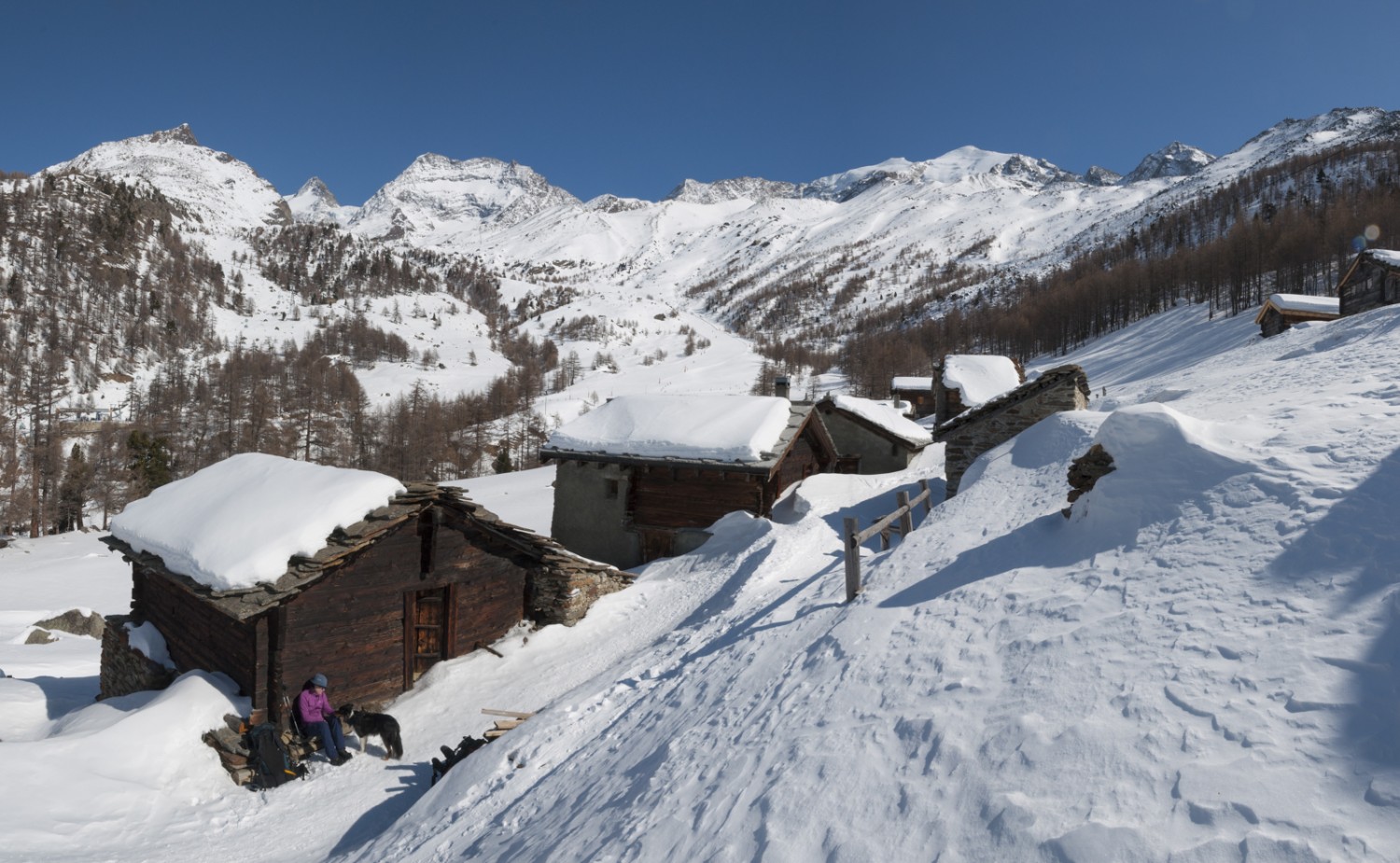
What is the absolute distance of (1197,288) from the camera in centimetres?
8300

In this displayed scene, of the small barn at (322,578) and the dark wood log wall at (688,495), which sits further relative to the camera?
the dark wood log wall at (688,495)

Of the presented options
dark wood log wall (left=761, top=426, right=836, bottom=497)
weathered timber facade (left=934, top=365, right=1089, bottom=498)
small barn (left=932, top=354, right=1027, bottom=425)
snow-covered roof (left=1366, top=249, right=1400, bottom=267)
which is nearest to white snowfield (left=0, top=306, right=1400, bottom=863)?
weathered timber facade (left=934, top=365, right=1089, bottom=498)

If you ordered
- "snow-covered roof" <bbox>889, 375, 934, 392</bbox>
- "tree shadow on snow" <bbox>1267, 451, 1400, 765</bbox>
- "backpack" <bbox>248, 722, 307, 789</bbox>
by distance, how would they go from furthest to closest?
"snow-covered roof" <bbox>889, 375, 934, 392</bbox>, "backpack" <bbox>248, 722, 307, 789</bbox>, "tree shadow on snow" <bbox>1267, 451, 1400, 765</bbox>

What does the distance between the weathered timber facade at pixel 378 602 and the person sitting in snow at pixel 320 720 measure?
0.93 meters

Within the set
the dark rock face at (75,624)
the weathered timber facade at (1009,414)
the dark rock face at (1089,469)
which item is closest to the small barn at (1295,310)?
the weathered timber facade at (1009,414)

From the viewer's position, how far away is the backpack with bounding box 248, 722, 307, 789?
10.5 meters

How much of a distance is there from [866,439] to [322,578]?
22.2 m

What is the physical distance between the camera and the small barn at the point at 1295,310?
127ft

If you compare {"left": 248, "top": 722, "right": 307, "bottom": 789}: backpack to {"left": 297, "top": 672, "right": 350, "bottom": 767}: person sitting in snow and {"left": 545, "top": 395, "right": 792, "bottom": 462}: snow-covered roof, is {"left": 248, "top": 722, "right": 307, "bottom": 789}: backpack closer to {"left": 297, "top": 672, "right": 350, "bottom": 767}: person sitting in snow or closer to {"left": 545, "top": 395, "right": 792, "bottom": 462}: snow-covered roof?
{"left": 297, "top": 672, "right": 350, "bottom": 767}: person sitting in snow

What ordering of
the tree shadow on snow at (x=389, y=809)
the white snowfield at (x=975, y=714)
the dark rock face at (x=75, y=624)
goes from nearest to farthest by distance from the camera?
the white snowfield at (x=975, y=714) < the tree shadow on snow at (x=389, y=809) < the dark rock face at (x=75, y=624)

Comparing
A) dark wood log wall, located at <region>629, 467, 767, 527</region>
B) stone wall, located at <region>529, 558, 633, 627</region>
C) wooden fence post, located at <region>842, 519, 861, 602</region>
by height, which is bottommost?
stone wall, located at <region>529, 558, 633, 627</region>

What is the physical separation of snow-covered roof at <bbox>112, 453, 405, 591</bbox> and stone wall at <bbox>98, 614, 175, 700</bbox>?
231cm

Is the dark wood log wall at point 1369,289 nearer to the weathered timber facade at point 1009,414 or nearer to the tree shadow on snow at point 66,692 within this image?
the weathered timber facade at point 1009,414

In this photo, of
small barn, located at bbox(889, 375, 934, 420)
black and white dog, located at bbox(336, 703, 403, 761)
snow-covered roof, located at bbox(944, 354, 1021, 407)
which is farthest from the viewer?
small barn, located at bbox(889, 375, 934, 420)
